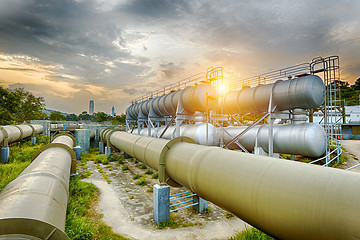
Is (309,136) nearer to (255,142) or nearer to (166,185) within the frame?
(255,142)

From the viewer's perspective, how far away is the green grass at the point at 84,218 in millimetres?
6719

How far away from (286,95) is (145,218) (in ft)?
37.9

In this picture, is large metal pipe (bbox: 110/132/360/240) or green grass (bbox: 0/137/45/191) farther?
green grass (bbox: 0/137/45/191)

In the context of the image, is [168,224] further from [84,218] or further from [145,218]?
[84,218]

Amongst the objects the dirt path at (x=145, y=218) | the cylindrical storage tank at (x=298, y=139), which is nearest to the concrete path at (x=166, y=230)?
the dirt path at (x=145, y=218)

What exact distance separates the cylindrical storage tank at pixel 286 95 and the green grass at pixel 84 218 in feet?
41.1

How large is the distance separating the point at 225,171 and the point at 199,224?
4673 mm

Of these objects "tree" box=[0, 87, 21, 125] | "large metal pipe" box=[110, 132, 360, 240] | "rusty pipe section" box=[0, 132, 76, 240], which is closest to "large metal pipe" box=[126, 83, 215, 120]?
"large metal pipe" box=[110, 132, 360, 240]

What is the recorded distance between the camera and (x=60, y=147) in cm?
1031

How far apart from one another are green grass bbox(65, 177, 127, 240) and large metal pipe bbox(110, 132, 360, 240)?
448 cm

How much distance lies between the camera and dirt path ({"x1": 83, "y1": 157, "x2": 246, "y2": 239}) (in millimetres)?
7350

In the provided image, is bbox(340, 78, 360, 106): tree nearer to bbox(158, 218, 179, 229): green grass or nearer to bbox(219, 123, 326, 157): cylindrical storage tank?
bbox(219, 123, 326, 157): cylindrical storage tank

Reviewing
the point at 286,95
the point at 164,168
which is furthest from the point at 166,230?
the point at 286,95

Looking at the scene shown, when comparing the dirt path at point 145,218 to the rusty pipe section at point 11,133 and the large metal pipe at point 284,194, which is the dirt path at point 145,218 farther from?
the rusty pipe section at point 11,133
